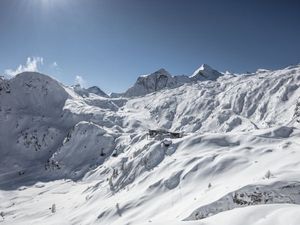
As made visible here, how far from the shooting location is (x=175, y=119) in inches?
5615

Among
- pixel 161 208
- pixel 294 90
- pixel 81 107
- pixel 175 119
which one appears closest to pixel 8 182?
pixel 81 107

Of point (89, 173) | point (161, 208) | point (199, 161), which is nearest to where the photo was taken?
point (161, 208)

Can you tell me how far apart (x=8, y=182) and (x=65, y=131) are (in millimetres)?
37898

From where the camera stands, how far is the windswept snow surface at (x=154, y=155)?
62.6 feet

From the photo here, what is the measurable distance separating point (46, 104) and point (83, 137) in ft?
152

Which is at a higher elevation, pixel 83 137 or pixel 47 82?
pixel 47 82

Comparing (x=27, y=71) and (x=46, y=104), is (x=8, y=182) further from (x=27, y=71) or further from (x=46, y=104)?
(x=27, y=71)

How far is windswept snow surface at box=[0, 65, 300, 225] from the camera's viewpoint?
62.6ft

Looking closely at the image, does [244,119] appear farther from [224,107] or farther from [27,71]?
[27,71]

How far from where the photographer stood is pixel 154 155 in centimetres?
4306

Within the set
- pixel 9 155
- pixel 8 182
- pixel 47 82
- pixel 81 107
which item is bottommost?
pixel 8 182

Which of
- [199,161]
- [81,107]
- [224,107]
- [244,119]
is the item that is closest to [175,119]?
[224,107]

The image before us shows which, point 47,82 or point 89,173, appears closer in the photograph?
point 89,173

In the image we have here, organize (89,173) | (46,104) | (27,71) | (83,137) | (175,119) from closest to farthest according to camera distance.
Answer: (89,173) → (83,137) → (175,119) → (46,104) → (27,71)
